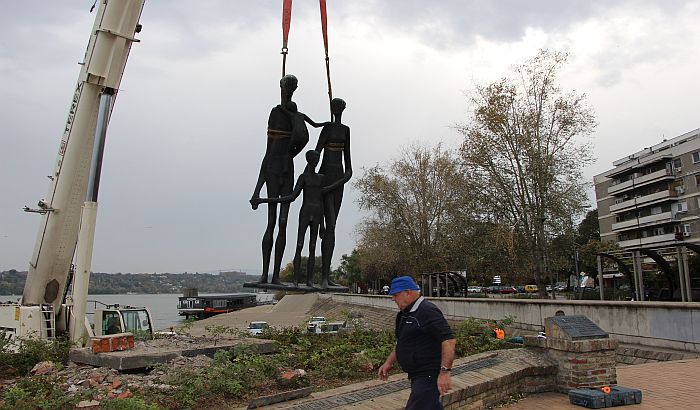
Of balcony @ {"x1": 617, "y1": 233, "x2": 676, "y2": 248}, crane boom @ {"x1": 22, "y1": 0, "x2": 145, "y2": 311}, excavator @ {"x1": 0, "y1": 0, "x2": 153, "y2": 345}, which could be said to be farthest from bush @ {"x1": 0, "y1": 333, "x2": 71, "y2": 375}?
balcony @ {"x1": 617, "y1": 233, "x2": 676, "y2": 248}

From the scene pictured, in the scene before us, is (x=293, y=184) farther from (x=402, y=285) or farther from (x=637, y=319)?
(x=637, y=319)

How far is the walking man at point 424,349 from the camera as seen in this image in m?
3.84

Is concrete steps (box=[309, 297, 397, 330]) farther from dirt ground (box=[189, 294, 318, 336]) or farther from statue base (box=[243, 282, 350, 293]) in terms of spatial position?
statue base (box=[243, 282, 350, 293])

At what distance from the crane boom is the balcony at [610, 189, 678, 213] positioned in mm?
48749

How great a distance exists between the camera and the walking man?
3.84 meters

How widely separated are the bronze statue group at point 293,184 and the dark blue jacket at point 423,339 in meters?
4.19

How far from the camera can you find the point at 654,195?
49.5 m

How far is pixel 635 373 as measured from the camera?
8.78 metres

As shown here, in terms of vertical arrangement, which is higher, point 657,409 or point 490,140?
point 490,140

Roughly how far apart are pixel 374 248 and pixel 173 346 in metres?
28.8

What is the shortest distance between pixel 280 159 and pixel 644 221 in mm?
52294

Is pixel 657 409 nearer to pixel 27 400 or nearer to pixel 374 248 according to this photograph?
pixel 27 400

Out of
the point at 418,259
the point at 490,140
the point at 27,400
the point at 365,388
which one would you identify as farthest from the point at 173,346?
the point at 418,259

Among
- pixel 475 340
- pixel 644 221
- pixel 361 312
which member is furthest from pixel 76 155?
pixel 644 221
